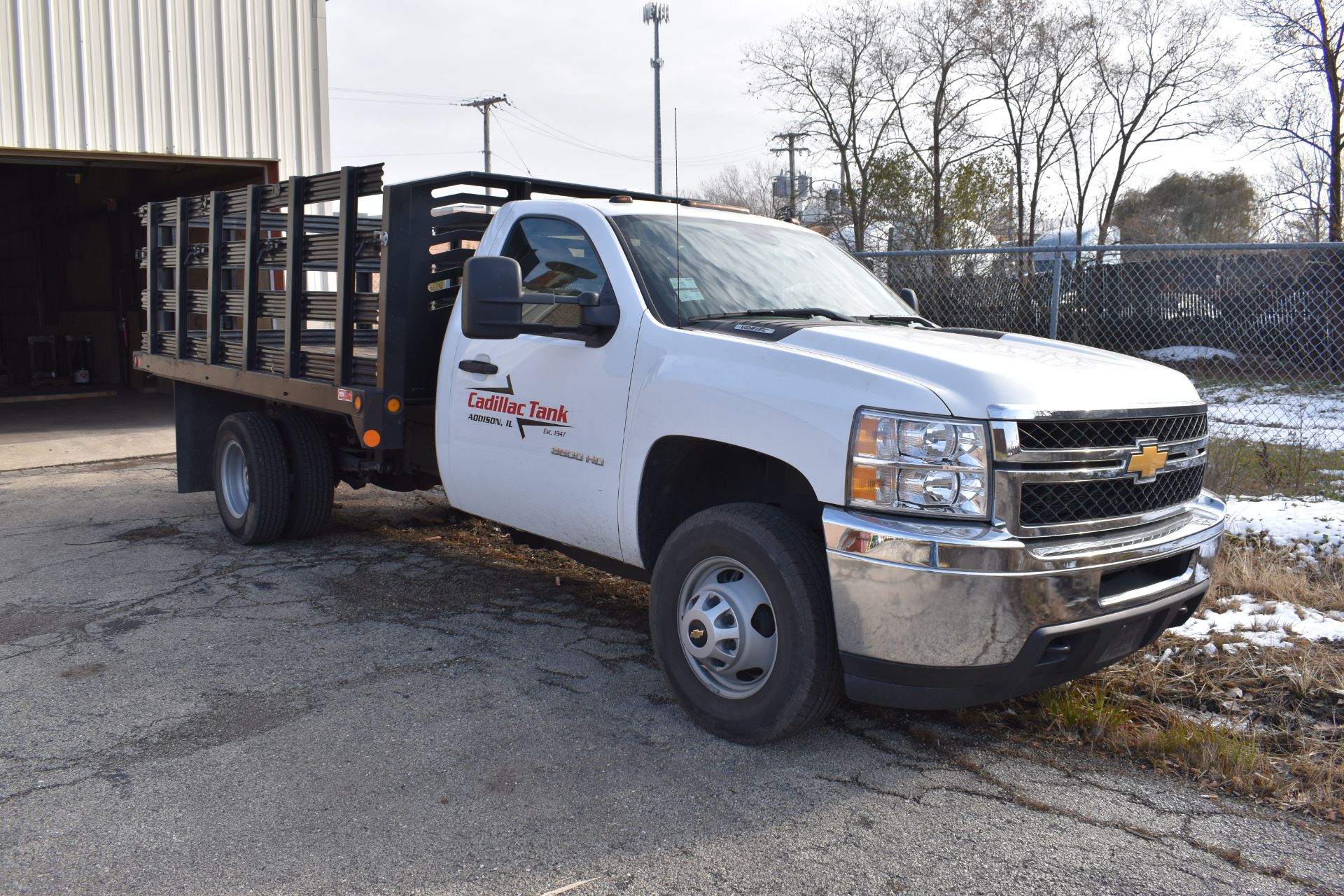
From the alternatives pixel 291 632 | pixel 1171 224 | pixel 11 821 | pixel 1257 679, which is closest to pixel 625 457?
pixel 291 632

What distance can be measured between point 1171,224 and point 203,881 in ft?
114

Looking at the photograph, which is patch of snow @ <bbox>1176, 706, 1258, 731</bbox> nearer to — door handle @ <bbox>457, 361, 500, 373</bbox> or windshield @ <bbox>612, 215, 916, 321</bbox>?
windshield @ <bbox>612, 215, 916, 321</bbox>

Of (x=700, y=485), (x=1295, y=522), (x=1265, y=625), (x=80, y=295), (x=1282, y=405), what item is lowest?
(x=1265, y=625)

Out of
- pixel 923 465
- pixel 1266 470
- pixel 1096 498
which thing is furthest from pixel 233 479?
pixel 1266 470

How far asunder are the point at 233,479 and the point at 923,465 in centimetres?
556

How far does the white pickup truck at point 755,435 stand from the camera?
10.9 ft

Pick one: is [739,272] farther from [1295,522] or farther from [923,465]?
[1295,522]

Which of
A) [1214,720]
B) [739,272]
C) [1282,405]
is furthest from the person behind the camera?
[1282,405]

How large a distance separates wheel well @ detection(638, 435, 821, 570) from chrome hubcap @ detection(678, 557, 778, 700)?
31 cm

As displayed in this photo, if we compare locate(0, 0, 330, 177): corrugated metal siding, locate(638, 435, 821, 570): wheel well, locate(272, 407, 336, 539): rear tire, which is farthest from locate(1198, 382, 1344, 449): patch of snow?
locate(0, 0, 330, 177): corrugated metal siding

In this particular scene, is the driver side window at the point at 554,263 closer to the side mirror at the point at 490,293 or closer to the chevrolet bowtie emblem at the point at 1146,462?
the side mirror at the point at 490,293

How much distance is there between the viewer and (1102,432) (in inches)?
139

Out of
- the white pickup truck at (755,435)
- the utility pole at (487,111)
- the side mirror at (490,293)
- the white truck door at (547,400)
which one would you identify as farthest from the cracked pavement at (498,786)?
the utility pole at (487,111)

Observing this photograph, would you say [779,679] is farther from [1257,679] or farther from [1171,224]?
[1171,224]
